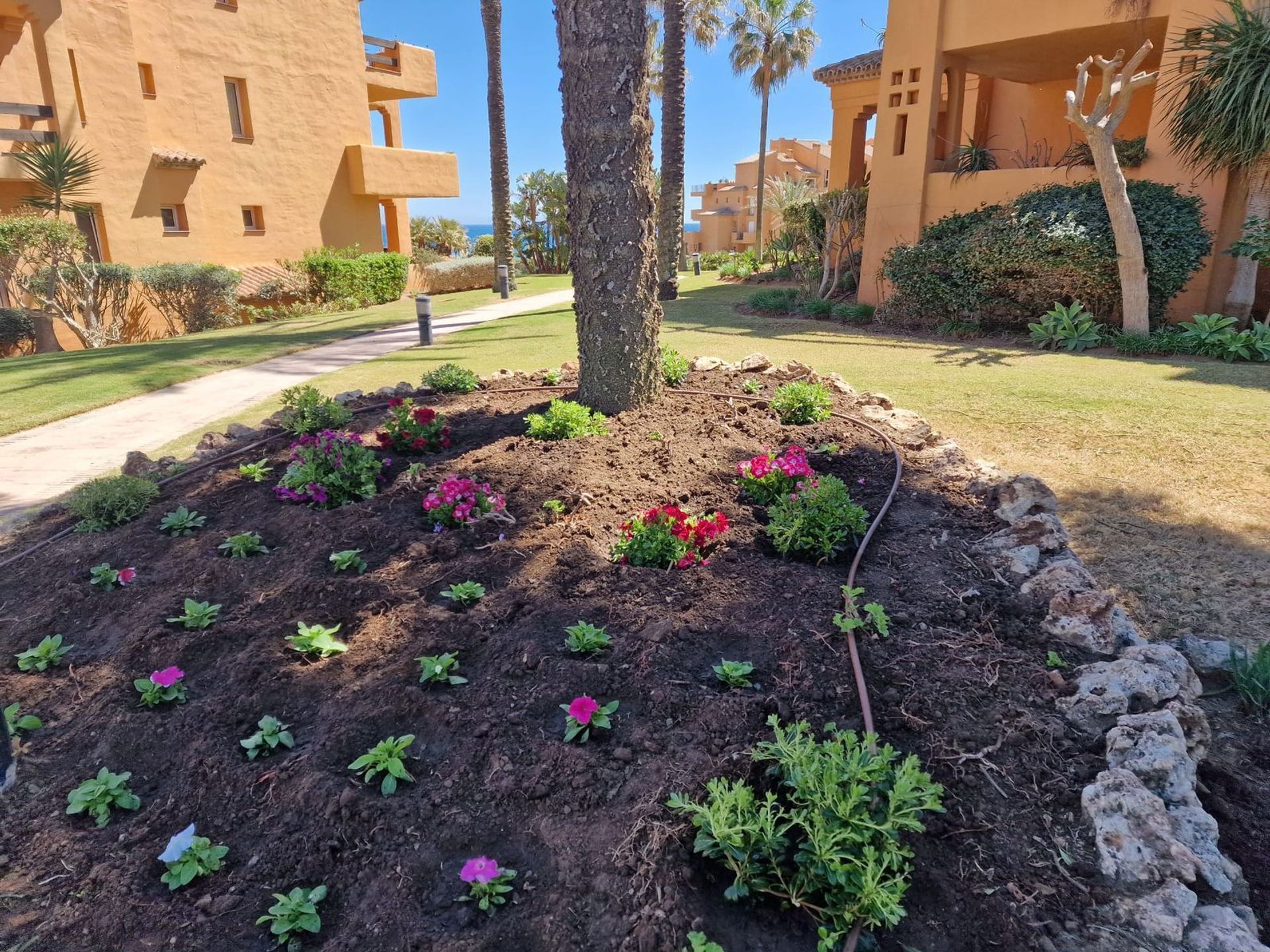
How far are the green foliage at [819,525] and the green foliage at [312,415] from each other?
315cm

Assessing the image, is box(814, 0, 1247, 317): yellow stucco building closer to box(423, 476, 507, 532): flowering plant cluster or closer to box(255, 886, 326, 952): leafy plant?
box(423, 476, 507, 532): flowering plant cluster

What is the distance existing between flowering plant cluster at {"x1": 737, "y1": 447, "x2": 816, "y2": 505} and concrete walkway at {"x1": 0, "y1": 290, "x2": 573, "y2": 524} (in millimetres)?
4746

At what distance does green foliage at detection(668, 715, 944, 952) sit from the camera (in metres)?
1.80

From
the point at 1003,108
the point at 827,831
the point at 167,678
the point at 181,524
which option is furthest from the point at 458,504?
the point at 1003,108

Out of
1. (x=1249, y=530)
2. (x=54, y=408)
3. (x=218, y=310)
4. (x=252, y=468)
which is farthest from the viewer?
(x=218, y=310)

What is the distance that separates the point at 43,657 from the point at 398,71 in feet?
79.4

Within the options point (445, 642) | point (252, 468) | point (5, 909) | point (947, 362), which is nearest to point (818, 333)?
point (947, 362)

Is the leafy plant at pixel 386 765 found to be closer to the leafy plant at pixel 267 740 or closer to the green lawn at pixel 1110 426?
the leafy plant at pixel 267 740

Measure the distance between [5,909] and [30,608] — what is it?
1.98m

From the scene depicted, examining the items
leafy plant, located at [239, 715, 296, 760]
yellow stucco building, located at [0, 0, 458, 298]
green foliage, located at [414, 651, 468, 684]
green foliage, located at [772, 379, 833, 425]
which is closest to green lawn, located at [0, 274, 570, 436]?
yellow stucco building, located at [0, 0, 458, 298]

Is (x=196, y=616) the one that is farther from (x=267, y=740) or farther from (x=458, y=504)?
(x=458, y=504)

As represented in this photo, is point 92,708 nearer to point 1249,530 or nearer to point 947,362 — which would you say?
point 1249,530

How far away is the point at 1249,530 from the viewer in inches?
167

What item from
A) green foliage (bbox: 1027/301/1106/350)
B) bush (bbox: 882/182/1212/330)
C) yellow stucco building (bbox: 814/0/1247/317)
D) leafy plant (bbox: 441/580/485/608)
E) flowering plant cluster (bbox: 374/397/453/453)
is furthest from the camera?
yellow stucco building (bbox: 814/0/1247/317)
